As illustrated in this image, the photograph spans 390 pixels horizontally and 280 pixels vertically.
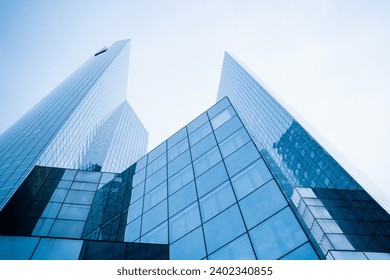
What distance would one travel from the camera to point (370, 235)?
38812 mm

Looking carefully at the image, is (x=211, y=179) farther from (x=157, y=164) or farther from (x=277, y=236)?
(x=157, y=164)

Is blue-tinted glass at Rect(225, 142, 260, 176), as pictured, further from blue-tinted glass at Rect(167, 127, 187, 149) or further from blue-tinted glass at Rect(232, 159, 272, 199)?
blue-tinted glass at Rect(167, 127, 187, 149)

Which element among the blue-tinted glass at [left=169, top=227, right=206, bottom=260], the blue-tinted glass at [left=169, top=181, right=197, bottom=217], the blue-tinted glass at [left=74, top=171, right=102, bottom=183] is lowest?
the blue-tinted glass at [left=169, top=227, right=206, bottom=260]

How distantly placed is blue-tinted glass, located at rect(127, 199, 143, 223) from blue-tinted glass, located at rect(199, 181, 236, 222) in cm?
542

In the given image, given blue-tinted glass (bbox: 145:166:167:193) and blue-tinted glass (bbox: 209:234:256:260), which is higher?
blue-tinted glass (bbox: 145:166:167:193)

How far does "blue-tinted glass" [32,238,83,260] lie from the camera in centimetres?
1373

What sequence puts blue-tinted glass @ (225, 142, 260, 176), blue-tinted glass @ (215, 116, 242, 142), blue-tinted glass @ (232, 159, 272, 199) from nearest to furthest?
blue-tinted glass @ (232, 159, 272, 199) < blue-tinted glass @ (225, 142, 260, 176) < blue-tinted glass @ (215, 116, 242, 142)

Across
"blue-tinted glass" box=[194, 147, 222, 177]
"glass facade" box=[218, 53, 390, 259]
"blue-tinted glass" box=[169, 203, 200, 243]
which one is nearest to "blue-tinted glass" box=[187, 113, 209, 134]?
"glass facade" box=[218, 53, 390, 259]

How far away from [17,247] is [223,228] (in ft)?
36.9

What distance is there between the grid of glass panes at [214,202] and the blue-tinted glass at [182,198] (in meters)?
0.08

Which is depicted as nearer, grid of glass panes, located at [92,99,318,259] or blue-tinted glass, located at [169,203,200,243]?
grid of glass panes, located at [92,99,318,259]
